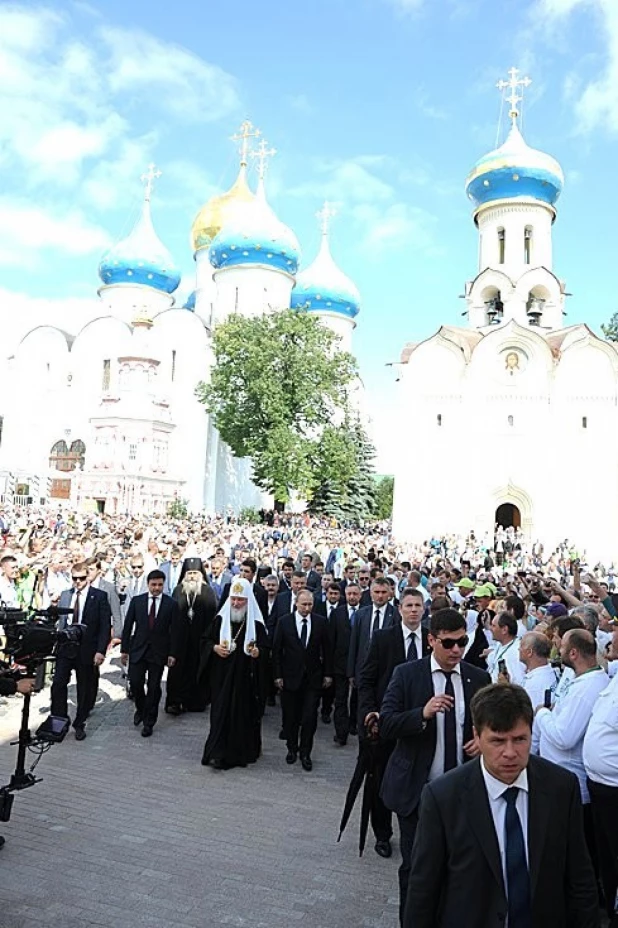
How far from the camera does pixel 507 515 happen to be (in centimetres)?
3169

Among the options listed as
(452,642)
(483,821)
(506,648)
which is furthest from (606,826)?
(483,821)

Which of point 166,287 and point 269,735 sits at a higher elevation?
point 166,287

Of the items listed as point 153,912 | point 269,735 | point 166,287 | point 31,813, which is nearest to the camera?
point 153,912

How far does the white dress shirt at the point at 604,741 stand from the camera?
3.41 meters

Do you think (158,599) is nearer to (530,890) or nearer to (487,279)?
(530,890)

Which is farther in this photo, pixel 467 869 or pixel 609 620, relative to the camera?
pixel 609 620

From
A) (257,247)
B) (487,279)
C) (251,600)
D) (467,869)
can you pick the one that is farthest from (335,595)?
(257,247)

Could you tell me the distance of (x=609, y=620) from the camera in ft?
21.0

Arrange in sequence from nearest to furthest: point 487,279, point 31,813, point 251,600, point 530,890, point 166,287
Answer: point 530,890
point 31,813
point 251,600
point 487,279
point 166,287

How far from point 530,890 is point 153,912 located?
2.55 m

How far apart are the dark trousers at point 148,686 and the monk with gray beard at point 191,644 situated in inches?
21.0

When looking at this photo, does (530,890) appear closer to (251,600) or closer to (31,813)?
(31,813)

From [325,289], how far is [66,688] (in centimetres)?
3930

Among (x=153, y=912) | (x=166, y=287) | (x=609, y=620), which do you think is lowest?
(x=153, y=912)
